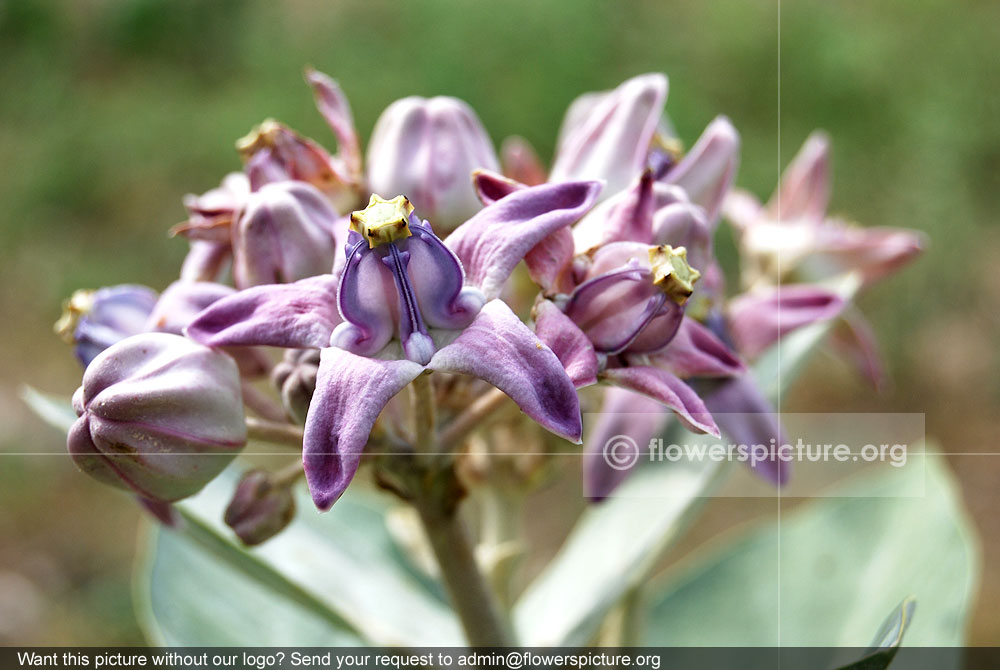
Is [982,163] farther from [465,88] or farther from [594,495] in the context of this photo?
[594,495]

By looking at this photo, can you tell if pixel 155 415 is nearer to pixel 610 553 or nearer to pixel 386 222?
pixel 386 222

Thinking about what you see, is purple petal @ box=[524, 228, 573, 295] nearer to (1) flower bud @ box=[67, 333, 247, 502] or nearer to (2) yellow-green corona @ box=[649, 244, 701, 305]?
(2) yellow-green corona @ box=[649, 244, 701, 305]

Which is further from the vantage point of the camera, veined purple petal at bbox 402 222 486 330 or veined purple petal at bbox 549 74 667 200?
veined purple petal at bbox 549 74 667 200

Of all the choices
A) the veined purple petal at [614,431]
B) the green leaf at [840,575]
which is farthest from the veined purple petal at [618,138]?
the green leaf at [840,575]

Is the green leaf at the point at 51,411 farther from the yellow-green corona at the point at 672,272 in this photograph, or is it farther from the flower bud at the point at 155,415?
the yellow-green corona at the point at 672,272

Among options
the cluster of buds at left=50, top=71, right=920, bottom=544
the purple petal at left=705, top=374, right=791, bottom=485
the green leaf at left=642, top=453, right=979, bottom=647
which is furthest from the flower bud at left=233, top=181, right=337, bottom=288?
the green leaf at left=642, top=453, right=979, bottom=647

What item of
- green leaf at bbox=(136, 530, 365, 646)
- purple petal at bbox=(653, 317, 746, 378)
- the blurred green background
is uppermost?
purple petal at bbox=(653, 317, 746, 378)

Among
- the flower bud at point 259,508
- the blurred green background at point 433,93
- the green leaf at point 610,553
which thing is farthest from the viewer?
the blurred green background at point 433,93
